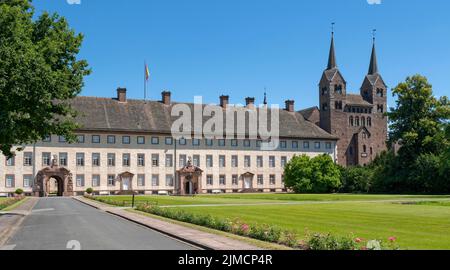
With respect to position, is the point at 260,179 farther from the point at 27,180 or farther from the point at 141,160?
the point at 27,180

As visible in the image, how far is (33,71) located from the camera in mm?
25797

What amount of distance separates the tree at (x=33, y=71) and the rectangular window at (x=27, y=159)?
149 ft

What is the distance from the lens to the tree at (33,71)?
83.4 ft

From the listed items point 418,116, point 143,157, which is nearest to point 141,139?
point 143,157

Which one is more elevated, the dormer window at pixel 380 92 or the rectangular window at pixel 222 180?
the dormer window at pixel 380 92

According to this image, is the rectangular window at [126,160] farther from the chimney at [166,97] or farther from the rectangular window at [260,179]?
the rectangular window at [260,179]

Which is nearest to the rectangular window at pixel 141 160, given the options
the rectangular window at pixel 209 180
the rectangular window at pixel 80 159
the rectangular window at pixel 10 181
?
the rectangular window at pixel 80 159

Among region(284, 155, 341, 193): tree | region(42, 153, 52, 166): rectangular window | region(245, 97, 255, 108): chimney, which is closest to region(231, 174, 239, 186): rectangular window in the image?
region(284, 155, 341, 193): tree

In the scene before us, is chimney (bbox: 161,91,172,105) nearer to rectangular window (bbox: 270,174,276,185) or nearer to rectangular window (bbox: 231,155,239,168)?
rectangular window (bbox: 231,155,239,168)

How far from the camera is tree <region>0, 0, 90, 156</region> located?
1000 inches

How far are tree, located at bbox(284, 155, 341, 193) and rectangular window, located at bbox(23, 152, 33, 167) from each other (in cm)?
3764

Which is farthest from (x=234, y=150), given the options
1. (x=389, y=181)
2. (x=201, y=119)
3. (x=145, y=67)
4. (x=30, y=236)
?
(x=30, y=236)
